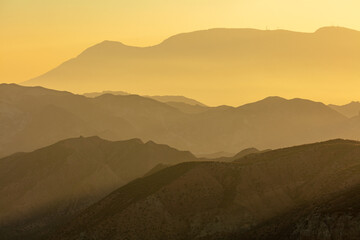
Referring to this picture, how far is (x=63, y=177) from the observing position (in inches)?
6132

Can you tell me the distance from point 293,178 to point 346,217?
91.4 feet

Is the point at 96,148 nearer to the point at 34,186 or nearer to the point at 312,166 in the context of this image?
the point at 34,186

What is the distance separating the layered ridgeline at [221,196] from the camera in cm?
9438

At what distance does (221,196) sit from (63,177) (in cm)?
6475

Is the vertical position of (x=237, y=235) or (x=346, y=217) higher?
(x=346, y=217)

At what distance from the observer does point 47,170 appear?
520 feet

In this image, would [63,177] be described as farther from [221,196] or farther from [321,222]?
[321,222]

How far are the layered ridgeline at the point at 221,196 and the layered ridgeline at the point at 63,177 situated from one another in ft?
110

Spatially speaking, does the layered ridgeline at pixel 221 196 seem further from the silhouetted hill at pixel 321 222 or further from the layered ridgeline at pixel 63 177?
the layered ridgeline at pixel 63 177

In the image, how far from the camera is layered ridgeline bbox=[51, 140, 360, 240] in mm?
94375

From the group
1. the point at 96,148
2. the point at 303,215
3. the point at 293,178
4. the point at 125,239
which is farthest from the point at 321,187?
the point at 96,148

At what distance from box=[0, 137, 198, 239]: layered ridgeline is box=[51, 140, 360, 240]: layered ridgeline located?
1317 inches

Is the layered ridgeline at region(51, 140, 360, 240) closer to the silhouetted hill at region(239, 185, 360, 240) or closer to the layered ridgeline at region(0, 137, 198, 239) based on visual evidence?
the silhouetted hill at region(239, 185, 360, 240)

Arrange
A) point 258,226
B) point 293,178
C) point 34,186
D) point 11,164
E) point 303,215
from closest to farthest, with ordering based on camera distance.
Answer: point 303,215, point 258,226, point 293,178, point 34,186, point 11,164
